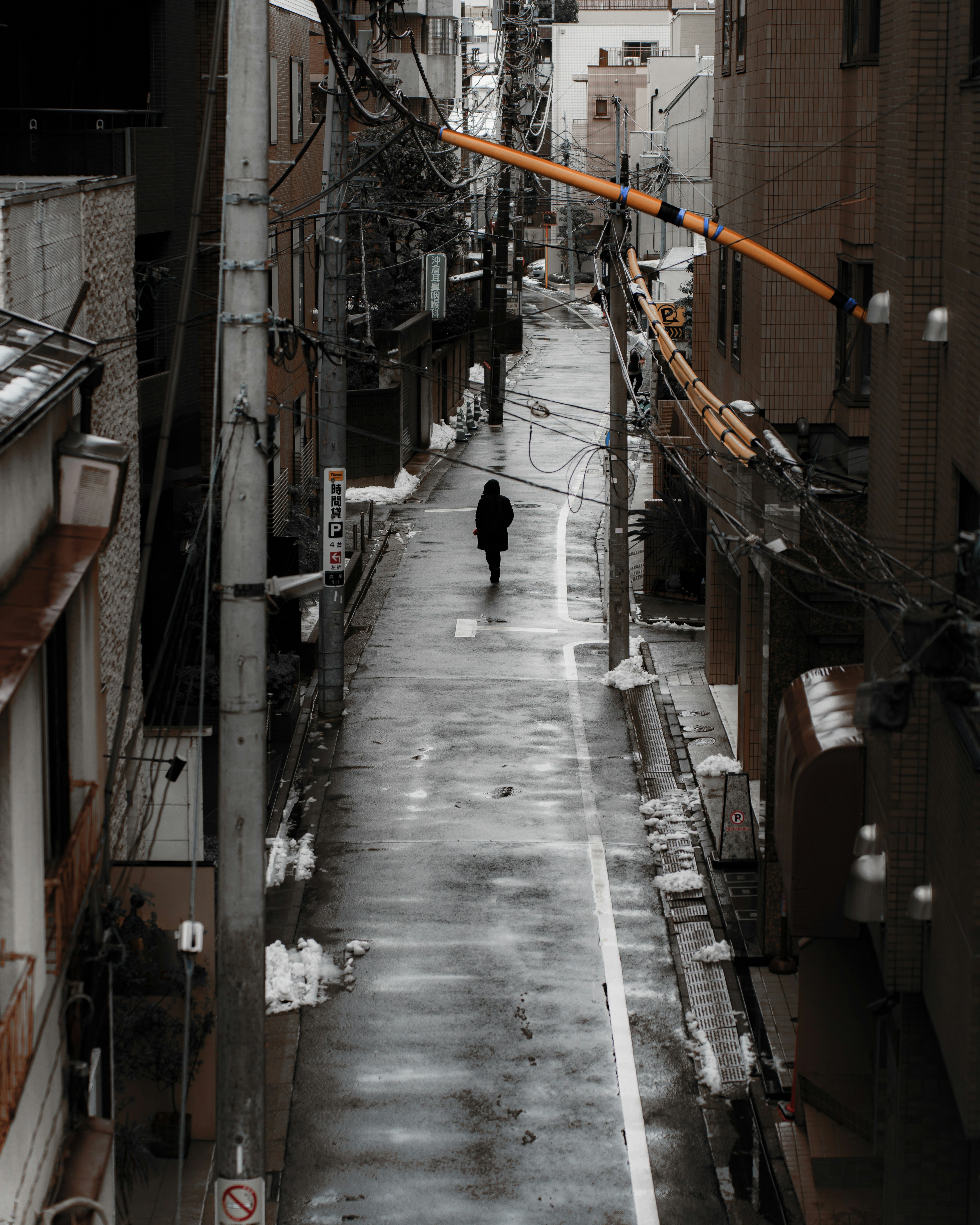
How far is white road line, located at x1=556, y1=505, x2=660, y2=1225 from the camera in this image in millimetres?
10742

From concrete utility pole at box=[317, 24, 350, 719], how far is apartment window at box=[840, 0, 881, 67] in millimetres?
6363

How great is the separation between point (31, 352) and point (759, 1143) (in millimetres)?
7608

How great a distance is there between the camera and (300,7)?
30.8m

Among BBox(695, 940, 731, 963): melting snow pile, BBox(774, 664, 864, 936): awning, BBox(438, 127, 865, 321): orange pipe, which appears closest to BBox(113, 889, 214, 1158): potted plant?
BBox(774, 664, 864, 936): awning

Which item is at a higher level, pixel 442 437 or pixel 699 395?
pixel 699 395

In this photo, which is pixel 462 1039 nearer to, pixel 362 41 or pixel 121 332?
pixel 121 332

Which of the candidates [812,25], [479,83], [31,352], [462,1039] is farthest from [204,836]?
[479,83]

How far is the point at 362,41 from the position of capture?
99.2 feet

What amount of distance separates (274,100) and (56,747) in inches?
843

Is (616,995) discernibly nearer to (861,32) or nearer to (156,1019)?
(156,1019)

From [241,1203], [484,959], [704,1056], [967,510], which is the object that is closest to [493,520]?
[484,959]

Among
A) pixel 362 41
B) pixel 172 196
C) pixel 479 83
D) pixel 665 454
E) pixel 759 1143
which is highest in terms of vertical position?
pixel 479 83

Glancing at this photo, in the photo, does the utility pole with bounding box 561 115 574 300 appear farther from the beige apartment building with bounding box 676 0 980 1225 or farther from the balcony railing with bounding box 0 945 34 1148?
the balcony railing with bounding box 0 945 34 1148

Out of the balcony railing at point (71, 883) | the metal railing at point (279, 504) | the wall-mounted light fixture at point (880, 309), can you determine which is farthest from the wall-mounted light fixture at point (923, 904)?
the metal railing at point (279, 504)
